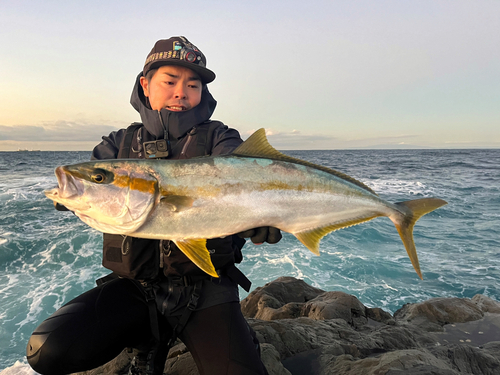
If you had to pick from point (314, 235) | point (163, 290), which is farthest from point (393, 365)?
point (163, 290)

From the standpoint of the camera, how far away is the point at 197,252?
2131 mm

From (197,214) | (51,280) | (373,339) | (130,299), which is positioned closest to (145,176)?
(197,214)

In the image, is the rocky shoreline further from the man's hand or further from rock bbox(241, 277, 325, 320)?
the man's hand

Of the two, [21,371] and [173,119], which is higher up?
[173,119]

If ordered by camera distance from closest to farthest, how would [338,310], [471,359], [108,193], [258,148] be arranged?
[108,193], [258,148], [471,359], [338,310]

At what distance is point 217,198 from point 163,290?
118 cm

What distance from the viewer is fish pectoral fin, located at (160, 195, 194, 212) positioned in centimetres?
210

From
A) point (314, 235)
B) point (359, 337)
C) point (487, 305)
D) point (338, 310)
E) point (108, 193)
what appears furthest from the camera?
point (487, 305)

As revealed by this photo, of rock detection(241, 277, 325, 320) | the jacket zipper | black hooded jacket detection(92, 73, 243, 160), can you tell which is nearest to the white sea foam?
black hooded jacket detection(92, 73, 243, 160)

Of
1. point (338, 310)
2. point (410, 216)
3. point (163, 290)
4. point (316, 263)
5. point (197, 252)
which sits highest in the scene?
point (410, 216)

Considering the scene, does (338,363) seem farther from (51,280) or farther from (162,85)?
(51,280)

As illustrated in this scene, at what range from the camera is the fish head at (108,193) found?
77.3 inches

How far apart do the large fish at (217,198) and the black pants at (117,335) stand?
87 centimetres

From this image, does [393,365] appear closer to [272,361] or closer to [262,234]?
[272,361]
